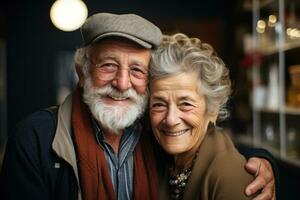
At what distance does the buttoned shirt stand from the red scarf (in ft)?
0.06

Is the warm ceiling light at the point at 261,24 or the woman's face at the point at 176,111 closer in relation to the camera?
the woman's face at the point at 176,111

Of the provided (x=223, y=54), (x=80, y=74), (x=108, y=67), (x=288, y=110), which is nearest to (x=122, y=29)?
(x=108, y=67)

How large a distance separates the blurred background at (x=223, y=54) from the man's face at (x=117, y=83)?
58.7 inches

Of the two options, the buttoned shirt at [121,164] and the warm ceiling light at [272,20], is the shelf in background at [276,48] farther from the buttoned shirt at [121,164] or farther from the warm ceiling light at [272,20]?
the buttoned shirt at [121,164]

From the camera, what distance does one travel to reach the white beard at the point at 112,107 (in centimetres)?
129

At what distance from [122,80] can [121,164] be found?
0.26m

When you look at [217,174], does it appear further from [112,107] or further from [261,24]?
[261,24]

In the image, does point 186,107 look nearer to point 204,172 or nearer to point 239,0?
point 204,172

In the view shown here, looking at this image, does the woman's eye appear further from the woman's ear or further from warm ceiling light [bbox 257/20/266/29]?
warm ceiling light [bbox 257/20/266/29]

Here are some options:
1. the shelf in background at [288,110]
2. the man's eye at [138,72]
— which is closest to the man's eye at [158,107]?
the man's eye at [138,72]

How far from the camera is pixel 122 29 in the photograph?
1.25 meters

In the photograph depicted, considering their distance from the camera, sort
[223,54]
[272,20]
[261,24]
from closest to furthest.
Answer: [272,20]
[261,24]
[223,54]

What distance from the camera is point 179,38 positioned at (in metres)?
1.35

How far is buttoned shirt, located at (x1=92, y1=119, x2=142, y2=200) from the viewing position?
1.28 metres
